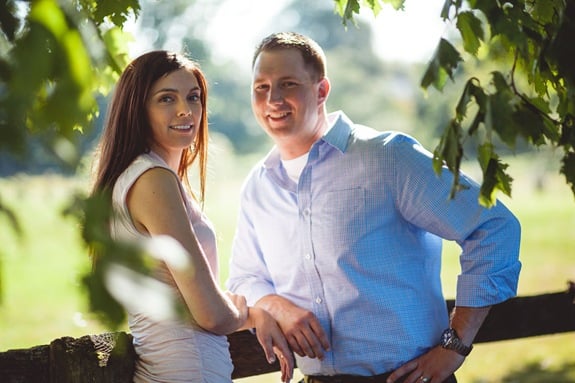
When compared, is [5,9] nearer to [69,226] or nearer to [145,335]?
[69,226]

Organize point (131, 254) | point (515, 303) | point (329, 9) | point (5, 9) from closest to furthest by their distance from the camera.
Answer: point (131, 254), point (5, 9), point (515, 303), point (329, 9)

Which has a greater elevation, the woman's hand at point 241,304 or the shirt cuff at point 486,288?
the woman's hand at point 241,304

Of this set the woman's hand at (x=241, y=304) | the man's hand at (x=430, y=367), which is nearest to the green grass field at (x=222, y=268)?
the woman's hand at (x=241, y=304)

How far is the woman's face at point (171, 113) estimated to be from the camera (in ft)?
9.43

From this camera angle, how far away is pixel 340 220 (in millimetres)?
3113

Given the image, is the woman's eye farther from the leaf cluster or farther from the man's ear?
the leaf cluster

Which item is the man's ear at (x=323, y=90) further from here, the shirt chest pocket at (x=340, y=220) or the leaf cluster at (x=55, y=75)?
the leaf cluster at (x=55, y=75)

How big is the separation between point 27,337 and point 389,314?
43.2 ft

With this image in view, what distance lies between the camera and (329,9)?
2638 inches

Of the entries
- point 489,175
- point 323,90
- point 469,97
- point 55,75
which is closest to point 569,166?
point 489,175

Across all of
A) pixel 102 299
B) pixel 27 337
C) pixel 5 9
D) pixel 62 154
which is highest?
pixel 27 337

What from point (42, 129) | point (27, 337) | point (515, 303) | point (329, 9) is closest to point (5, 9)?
point (42, 129)

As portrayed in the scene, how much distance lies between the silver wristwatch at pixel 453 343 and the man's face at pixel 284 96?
1.05 metres

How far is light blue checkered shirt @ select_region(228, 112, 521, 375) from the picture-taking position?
9.80 ft
